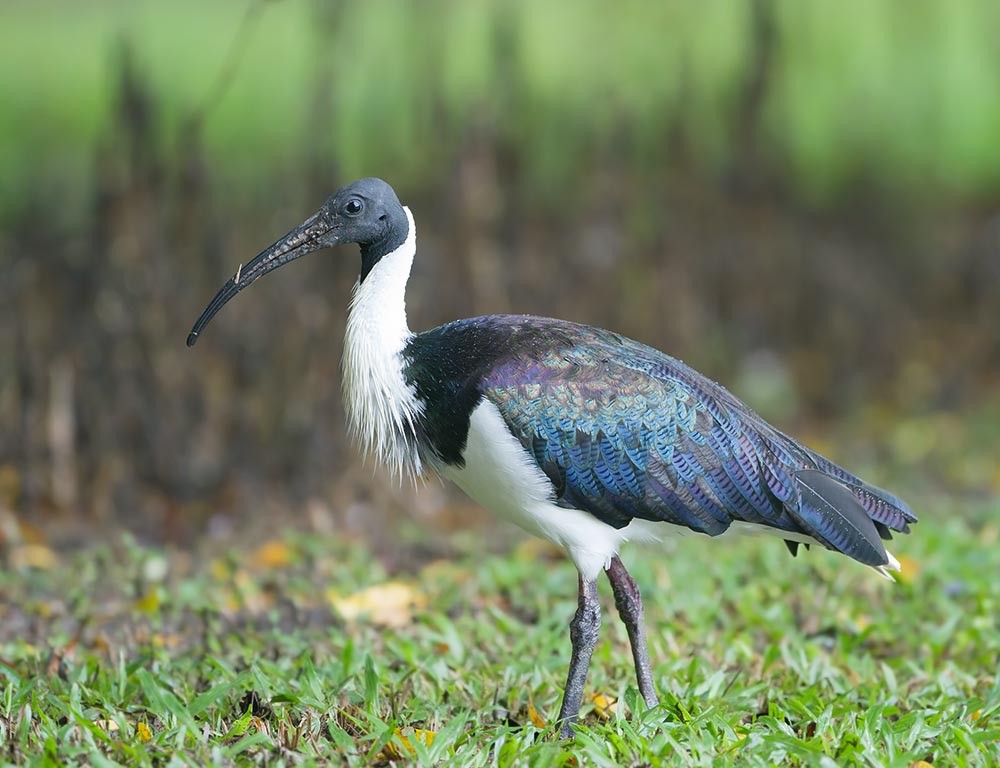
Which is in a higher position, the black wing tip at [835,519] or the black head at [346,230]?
the black head at [346,230]

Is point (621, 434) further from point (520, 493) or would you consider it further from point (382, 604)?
point (382, 604)

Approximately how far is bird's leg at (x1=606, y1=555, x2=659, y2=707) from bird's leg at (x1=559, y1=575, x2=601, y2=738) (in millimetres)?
174

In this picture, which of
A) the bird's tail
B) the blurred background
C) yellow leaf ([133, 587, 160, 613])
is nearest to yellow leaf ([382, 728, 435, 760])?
the bird's tail

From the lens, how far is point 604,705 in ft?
14.4

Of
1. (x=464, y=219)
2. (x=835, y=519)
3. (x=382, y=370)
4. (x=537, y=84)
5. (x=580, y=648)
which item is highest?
(x=537, y=84)

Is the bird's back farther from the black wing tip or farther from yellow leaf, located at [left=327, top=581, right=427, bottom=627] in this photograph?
yellow leaf, located at [left=327, top=581, right=427, bottom=627]

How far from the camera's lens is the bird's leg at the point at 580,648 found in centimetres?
412

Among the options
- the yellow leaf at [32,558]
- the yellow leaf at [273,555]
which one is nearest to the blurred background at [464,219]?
the yellow leaf at [32,558]

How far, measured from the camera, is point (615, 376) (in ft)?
13.8

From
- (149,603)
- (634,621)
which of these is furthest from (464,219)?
(634,621)

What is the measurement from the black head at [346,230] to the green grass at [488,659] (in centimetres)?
115

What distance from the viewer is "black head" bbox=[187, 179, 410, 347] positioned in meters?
4.32

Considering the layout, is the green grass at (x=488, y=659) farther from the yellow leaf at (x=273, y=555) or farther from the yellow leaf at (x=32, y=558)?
the yellow leaf at (x=32, y=558)

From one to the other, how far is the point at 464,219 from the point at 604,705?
14.2ft
